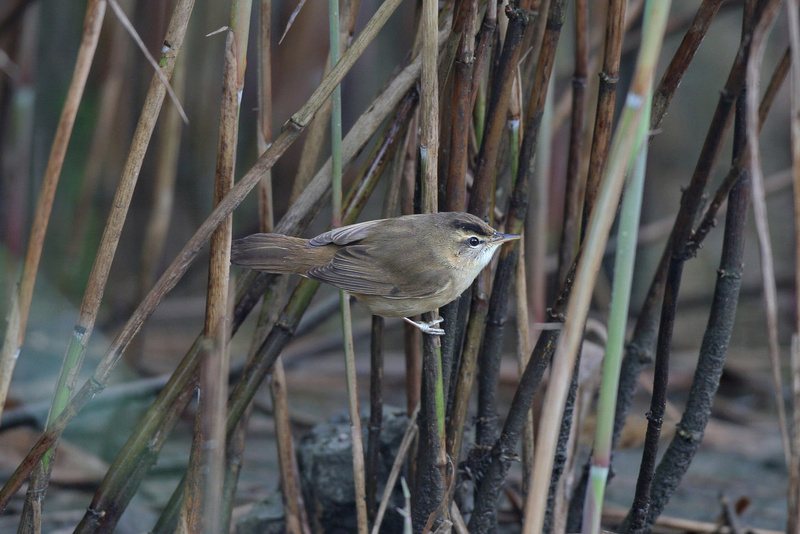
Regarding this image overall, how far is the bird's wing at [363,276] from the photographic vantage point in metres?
2.17

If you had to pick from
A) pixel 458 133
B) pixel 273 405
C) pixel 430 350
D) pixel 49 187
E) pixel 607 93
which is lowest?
pixel 273 405

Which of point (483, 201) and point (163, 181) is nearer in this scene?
point (483, 201)

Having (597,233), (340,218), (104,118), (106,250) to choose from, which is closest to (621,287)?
(597,233)

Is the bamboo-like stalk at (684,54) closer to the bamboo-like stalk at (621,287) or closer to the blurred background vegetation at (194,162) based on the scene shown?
the bamboo-like stalk at (621,287)

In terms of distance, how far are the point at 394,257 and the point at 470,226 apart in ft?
1.18

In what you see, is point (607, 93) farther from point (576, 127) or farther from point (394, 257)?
point (394, 257)

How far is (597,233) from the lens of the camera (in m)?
1.27

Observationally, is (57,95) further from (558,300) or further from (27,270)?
(558,300)

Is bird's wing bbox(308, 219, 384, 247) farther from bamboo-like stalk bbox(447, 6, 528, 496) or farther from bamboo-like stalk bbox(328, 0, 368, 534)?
bamboo-like stalk bbox(447, 6, 528, 496)

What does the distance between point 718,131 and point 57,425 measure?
1.87 meters

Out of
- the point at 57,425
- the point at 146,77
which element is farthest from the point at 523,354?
the point at 146,77

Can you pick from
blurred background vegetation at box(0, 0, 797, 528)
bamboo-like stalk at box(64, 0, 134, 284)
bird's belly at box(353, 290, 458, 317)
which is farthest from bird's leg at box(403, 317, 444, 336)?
bamboo-like stalk at box(64, 0, 134, 284)

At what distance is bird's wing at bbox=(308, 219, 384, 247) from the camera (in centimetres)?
215

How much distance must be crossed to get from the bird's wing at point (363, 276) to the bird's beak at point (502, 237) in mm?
223
